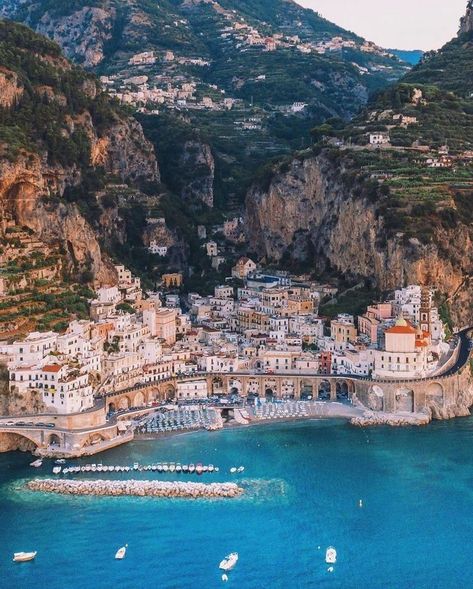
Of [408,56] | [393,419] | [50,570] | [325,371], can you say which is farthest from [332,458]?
[408,56]

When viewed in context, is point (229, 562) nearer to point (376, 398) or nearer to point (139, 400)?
point (139, 400)

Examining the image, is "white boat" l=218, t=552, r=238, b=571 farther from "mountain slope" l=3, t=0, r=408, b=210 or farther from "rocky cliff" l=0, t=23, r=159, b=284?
"mountain slope" l=3, t=0, r=408, b=210

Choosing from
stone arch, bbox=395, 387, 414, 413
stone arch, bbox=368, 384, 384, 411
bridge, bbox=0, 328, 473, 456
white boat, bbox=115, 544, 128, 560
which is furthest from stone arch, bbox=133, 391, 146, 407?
white boat, bbox=115, 544, 128, 560

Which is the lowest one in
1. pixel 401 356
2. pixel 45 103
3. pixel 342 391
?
pixel 342 391

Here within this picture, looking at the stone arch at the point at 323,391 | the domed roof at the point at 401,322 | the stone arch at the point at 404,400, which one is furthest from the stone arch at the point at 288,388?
the domed roof at the point at 401,322

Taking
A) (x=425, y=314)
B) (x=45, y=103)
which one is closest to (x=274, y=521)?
(x=425, y=314)

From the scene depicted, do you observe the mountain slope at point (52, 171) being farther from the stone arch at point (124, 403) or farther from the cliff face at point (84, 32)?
the cliff face at point (84, 32)
